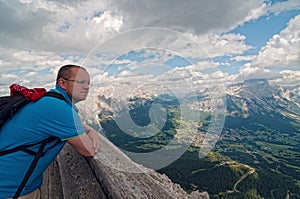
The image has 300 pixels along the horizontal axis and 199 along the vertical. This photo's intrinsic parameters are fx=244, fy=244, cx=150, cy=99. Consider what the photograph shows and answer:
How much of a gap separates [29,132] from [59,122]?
0.39 m

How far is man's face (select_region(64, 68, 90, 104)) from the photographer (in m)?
4.04

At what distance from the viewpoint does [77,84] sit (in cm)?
407

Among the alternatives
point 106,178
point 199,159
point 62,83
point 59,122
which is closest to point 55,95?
point 59,122

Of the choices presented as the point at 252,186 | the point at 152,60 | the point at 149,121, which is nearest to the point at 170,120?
the point at 149,121

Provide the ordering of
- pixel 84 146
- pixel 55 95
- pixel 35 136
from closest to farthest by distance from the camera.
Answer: pixel 84 146 → pixel 35 136 → pixel 55 95

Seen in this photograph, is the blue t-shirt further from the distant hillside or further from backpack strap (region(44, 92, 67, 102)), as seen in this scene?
the distant hillside

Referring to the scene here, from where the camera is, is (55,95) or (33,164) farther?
(55,95)

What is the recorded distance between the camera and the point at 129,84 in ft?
15.1

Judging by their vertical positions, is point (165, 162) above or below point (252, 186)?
above

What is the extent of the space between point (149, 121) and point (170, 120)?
0.50 metres

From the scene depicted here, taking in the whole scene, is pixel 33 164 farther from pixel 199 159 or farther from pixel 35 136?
pixel 199 159

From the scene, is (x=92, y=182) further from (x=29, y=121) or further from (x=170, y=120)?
(x=170, y=120)

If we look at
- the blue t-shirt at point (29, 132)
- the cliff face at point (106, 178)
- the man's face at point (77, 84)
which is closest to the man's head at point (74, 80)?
the man's face at point (77, 84)

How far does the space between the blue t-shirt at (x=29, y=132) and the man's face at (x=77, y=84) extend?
735 millimetres
